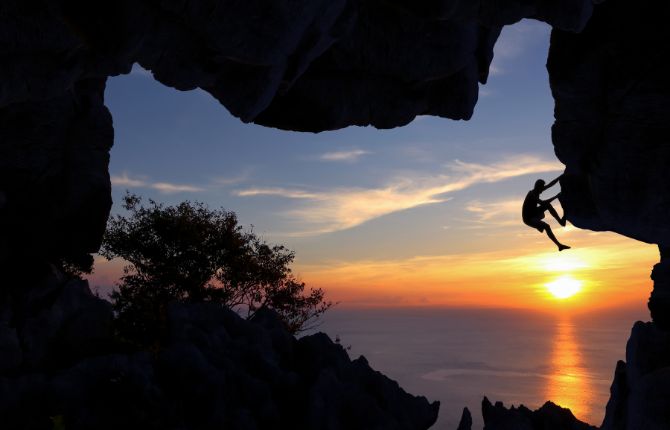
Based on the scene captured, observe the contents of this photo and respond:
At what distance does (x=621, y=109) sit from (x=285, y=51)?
26.2ft

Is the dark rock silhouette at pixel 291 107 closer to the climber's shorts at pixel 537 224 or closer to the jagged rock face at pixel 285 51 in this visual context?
the jagged rock face at pixel 285 51

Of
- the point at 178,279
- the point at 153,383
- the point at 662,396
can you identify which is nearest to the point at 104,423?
the point at 153,383

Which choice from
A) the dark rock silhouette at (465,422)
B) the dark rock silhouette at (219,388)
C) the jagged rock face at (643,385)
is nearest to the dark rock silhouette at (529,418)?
the dark rock silhouette at (465,422)

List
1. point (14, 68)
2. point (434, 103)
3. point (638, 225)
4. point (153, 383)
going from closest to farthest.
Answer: point (14, 68) < point (434, 103) < point (638, 225) < point (153, 383)

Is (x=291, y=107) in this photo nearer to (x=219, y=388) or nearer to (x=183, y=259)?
(x=219, y=388)

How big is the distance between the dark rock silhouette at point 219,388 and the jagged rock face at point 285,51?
10.0 metres

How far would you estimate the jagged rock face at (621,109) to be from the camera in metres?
11.0

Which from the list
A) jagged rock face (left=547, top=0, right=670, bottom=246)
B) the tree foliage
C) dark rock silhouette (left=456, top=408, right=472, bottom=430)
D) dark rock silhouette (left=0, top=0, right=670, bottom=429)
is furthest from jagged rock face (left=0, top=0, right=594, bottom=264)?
the tree foliage

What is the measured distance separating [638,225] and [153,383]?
13251 mm

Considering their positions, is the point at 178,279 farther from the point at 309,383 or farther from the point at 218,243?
the point at 309,383

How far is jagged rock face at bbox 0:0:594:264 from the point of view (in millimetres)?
5652

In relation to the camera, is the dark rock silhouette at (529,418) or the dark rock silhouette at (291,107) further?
the dark rock silhouette at (529,418)

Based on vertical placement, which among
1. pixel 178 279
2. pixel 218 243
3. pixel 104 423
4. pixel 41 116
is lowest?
pixel 104 423

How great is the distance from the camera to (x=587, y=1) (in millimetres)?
7016
